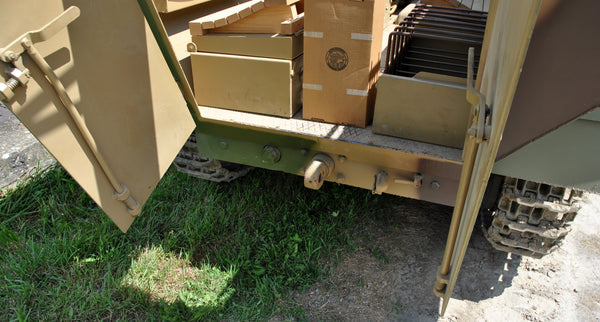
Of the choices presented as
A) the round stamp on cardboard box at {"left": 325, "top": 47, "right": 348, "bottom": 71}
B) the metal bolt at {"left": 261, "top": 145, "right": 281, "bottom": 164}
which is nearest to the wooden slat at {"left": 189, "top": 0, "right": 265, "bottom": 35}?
the round stamp on cardboard box at {"left": 325, "top": 47, "right": 348, "bottom": 71}

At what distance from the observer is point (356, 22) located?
222cm

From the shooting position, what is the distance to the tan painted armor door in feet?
4.88

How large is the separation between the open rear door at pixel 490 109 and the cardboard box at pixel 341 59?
1.97ft

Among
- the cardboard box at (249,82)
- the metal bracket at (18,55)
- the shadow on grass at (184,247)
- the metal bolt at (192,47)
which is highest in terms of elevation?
the metal bracket at (18,55)

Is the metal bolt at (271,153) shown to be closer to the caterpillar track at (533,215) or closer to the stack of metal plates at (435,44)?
the stack of metal plates at (435,44)

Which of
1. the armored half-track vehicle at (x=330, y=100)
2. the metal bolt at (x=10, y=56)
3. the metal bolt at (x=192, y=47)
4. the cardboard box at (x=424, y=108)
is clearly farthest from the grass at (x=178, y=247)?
the metal bolt at (x=10, y=56)

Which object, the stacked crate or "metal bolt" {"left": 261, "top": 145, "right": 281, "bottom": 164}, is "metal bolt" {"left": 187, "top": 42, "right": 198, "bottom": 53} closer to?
the stacked crate

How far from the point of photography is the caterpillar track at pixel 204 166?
3137 mm

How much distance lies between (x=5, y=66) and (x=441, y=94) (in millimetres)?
1820

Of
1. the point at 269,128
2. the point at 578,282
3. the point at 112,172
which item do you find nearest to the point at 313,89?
the point at 269,128

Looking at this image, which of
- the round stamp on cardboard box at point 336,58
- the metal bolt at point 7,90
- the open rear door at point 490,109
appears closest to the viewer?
the open rear door at point 490,109

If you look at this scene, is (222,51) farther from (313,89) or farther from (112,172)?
(112,172)

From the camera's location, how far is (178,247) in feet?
9.96

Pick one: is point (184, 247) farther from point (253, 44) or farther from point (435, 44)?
point (435, 44)
